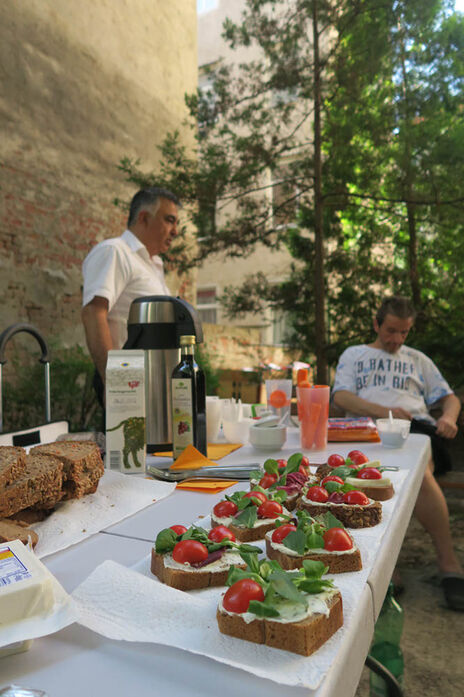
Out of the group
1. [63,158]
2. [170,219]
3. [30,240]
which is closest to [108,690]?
[170,219]

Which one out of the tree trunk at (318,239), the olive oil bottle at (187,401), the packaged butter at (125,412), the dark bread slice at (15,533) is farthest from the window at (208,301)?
the dark bread slice at (15,533)


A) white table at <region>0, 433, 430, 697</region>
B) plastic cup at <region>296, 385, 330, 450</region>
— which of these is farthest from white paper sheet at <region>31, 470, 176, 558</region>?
plastic cup at <region>296, 385, 330, 450</region>

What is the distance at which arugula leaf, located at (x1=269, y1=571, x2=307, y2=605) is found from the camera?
1.85 ft

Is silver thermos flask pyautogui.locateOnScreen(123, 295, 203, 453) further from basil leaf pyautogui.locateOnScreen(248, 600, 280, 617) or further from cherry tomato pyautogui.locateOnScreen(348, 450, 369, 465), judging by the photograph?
basil leaf pyautogui.locateOnScreen(248, 600, 280, 617)

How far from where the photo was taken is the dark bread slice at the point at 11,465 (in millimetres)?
924

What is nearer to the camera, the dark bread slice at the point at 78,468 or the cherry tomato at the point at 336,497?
the cherry tomato at the point at 336,497

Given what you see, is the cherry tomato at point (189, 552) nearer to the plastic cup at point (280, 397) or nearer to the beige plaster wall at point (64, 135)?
the plastic cup at point (280, 397)

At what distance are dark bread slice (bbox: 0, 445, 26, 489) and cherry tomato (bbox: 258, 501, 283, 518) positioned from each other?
0.46m

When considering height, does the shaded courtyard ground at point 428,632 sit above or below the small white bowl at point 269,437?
below

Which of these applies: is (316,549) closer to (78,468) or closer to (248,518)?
(248,518)

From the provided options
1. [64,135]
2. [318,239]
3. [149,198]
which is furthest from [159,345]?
[64,135]

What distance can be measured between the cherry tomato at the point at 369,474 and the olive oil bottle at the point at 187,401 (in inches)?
21.2

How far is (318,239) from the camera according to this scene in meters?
5.23

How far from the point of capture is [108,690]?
493 millimetres
